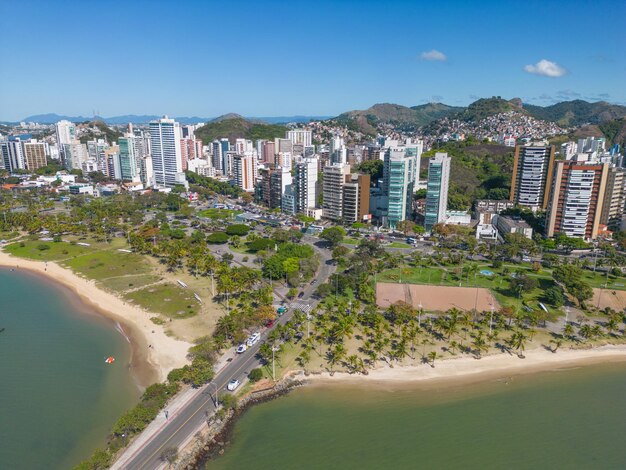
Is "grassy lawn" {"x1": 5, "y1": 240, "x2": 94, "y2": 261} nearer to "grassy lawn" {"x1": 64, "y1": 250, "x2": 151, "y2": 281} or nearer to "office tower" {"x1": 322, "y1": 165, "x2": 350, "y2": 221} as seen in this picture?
"grassy lawn" {"x1": 64, "y1": 250, "x2": 151, "y2": 281}

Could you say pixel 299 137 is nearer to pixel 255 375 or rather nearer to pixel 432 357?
pixel 432 357

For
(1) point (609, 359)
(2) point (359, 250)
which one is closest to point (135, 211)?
(2) point (359, 250)

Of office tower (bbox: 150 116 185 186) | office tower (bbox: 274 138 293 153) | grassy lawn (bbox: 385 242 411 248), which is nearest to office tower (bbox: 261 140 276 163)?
office tower (bbox: 274 138 293 153)

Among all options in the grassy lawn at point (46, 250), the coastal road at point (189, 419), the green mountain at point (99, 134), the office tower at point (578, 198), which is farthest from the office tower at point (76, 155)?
the office tower at point (578, 198)

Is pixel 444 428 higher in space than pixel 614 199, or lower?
lower

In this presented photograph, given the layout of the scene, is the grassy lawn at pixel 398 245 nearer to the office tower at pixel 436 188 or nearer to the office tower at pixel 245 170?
the office tower at pixel 436 188

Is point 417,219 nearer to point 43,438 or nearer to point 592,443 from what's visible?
point 592,443

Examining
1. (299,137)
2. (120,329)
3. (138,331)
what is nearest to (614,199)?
(138,331)
